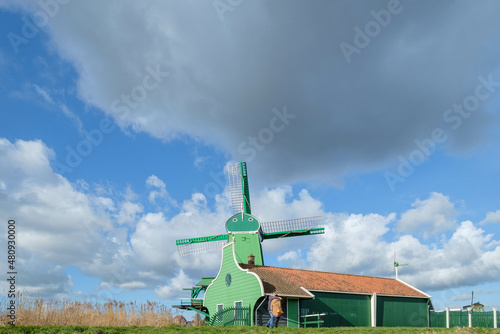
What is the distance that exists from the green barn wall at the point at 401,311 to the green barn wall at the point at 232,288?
944cm

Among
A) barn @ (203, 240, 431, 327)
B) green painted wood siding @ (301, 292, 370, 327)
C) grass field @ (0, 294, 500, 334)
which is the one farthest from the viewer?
green painted wood siding @ (301, 292, 370, 327)

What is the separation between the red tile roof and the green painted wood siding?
16.2 inches

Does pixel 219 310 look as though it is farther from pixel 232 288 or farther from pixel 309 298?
pixel 309 298

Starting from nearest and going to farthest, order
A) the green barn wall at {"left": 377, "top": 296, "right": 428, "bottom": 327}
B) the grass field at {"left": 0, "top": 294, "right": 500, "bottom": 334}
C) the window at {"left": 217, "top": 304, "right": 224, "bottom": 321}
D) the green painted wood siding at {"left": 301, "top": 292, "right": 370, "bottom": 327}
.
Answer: the grass field at {"left": 0, "top": 294, "right": 500, "bottom": 334}, the green painted wood siding at {"left": 301, "top": 292, "right": 370, "bottom": 327}, the window at {"left": 217, "top": 304, "right": 224, "bottom": 321}, the green barn wall at {"left": 377, "top": 296, "right": 428, "bottom": 327}

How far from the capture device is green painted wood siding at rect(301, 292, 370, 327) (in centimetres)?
2614

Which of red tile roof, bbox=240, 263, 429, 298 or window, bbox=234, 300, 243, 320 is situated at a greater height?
red tile roof, bbox=240, 263, 429, 298

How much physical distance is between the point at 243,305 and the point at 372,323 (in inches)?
346

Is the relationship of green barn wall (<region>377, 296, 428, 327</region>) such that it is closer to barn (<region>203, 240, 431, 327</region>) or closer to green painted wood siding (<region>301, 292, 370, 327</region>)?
barn (<region>203, 240, 431, 327</region>)

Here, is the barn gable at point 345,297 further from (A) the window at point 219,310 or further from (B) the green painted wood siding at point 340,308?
(A) the window at point 219,310

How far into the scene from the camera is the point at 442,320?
31594mm

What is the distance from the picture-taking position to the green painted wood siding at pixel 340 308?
26144 mm

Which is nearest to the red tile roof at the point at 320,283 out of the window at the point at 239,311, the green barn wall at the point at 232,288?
the green barn wall at the point at 232,288

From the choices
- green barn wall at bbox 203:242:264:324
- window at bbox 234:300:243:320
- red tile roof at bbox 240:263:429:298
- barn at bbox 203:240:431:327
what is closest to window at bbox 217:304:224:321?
barn at bbox 203:240:431:327

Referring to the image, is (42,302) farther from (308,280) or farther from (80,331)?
(308,280)
